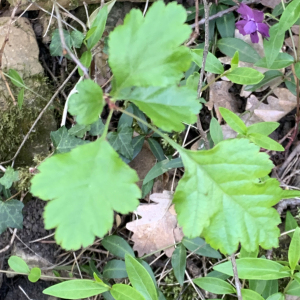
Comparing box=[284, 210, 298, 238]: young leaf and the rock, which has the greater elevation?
the rock

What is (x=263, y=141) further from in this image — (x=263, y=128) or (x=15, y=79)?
(x=15, y=79)

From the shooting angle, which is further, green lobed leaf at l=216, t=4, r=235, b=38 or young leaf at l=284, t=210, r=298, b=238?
green lobed leaf at l=216, t=4, r=235, b=38

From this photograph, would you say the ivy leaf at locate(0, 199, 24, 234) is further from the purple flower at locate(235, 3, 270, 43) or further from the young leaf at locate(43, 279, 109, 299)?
the purple flower at locate(235, 3, 270, 43)

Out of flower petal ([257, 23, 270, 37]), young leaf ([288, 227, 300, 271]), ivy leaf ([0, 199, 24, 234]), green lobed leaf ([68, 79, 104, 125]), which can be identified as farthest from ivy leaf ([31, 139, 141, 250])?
flower petal ([257, 23, 270, 37])

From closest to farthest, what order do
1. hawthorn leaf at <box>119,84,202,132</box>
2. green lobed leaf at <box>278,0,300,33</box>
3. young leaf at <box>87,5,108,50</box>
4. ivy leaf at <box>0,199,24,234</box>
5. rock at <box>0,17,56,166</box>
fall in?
hawthorn leaf at <box>119,84,202,132</box> → green lobed leaf at <box>278,0,300,33</box> → young leaf at <box>87,5,108,50</box> → ivy leaf at <box>0,199,24,234</box> → rock at <box>0,17,56,166</box>

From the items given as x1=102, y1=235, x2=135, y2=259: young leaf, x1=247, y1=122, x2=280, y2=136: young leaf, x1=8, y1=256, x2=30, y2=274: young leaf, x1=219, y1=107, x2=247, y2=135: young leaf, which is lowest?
x1=102, y1=235, x2=135, y2=259: young leaf

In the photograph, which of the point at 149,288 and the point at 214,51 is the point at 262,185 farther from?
the point at 214,51

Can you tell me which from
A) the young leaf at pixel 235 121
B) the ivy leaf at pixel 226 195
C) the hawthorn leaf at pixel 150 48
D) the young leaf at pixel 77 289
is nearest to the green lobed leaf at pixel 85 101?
the hawthorn leaf at pixel 150 48

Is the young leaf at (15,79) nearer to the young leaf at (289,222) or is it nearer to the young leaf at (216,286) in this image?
the young leaf at (216,286)
